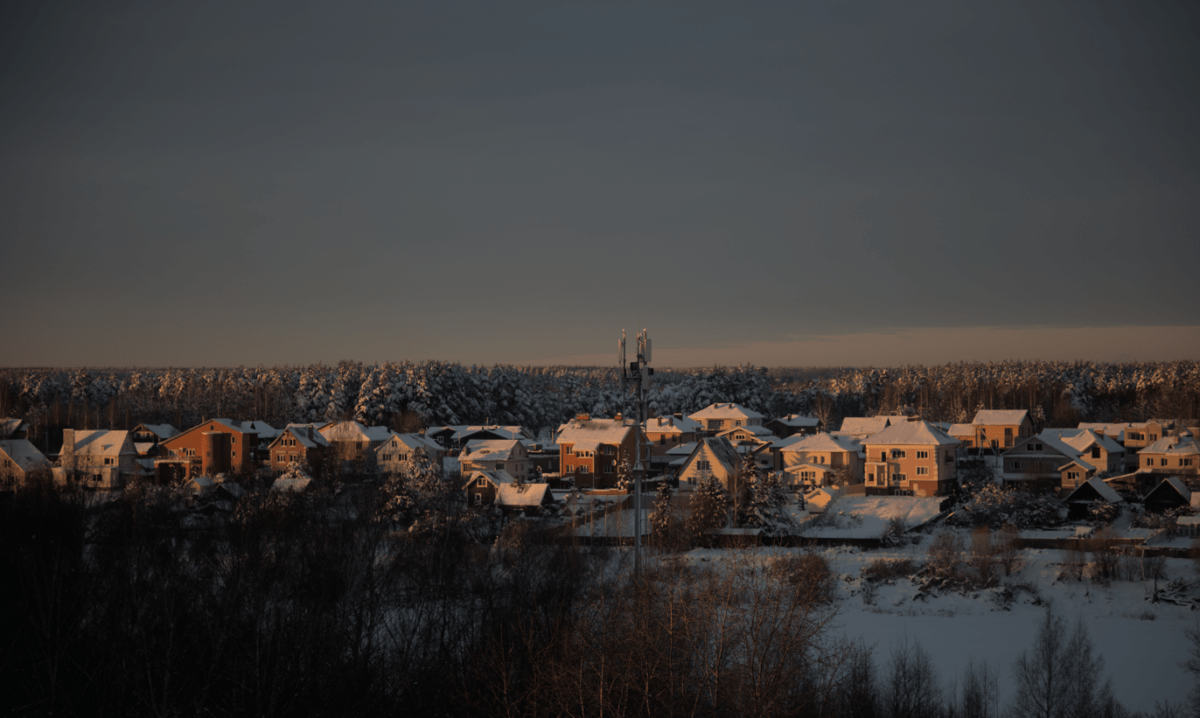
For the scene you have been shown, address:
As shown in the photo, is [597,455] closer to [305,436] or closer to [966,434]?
[305,436]

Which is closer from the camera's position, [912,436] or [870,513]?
[870,513]

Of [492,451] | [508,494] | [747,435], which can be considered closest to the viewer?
[508,494]

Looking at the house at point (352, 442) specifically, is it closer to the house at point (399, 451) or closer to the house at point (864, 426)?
the house at point (399, 451)

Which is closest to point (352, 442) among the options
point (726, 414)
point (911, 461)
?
point (726, 414)

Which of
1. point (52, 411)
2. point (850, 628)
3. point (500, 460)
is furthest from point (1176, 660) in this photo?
point (52, 411)

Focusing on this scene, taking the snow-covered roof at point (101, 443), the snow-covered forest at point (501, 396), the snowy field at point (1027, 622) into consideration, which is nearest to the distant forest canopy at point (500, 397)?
the snow-covered forest at point (501, 396)

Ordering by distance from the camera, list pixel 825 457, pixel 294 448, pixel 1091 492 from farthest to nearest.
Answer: pixel 294 448
pixel 825 457
pixel 1091 492
